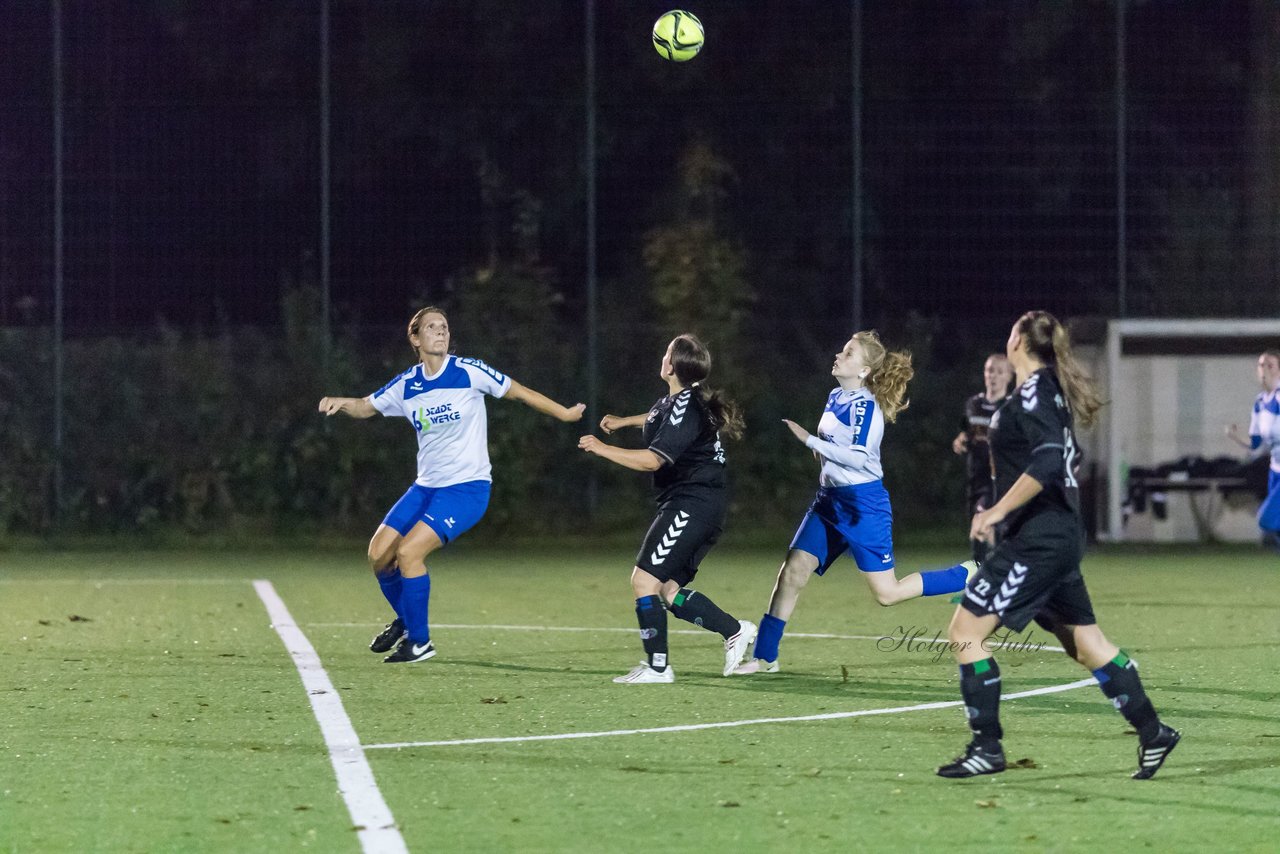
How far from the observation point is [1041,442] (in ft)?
23.0

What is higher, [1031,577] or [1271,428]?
[1271,428]

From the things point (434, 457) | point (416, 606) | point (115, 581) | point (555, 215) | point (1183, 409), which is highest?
point (555, 215)

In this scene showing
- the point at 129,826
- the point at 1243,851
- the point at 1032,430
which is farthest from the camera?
the point at 1032,430

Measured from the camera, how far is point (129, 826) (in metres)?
6.23

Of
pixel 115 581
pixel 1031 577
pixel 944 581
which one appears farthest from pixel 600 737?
pixel 115 581

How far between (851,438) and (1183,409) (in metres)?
14.5

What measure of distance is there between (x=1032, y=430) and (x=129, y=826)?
3.31m

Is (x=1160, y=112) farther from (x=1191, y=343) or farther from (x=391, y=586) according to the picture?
(x=391, y=586)

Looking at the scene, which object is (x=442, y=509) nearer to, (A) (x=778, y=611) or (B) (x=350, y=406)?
(B) (x=350, y=406)

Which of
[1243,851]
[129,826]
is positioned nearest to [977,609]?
[1243,851]

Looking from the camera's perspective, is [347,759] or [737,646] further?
[737,646]

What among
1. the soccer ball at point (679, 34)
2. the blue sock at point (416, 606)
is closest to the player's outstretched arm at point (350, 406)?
the blue sock at point (416, 606)

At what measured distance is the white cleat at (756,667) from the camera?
10312mm

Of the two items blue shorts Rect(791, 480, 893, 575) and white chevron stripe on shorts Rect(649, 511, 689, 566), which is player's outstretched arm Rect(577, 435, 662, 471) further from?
blue shorts Rect(791, 480, 893, 575)
